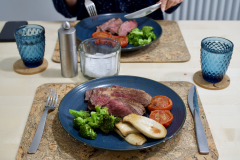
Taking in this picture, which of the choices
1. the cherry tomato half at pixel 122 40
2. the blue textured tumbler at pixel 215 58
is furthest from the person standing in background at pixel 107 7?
the blue textured tumbler at pixel 215 58

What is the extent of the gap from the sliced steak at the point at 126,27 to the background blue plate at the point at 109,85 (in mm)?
524

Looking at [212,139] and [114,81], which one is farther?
[114,81]

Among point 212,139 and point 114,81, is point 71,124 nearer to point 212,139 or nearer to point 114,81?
point 114,81

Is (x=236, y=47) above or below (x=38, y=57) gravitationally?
below

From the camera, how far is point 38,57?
5.08 ft

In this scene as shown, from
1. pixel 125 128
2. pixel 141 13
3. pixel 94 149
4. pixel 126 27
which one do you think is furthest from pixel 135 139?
pixel 141 13

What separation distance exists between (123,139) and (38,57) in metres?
0.81

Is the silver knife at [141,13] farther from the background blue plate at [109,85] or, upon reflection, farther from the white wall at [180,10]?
the white wall at [180,10]

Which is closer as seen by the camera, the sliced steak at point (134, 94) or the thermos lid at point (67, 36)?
the sliced steak at point (134, 94)

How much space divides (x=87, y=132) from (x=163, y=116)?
A: 1.05 feet

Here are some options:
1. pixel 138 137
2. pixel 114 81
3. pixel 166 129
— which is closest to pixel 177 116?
pixel 166 129

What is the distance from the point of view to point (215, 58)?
1.37 m

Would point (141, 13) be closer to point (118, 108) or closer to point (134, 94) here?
point (134, 94)

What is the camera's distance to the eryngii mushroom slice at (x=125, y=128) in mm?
1001
